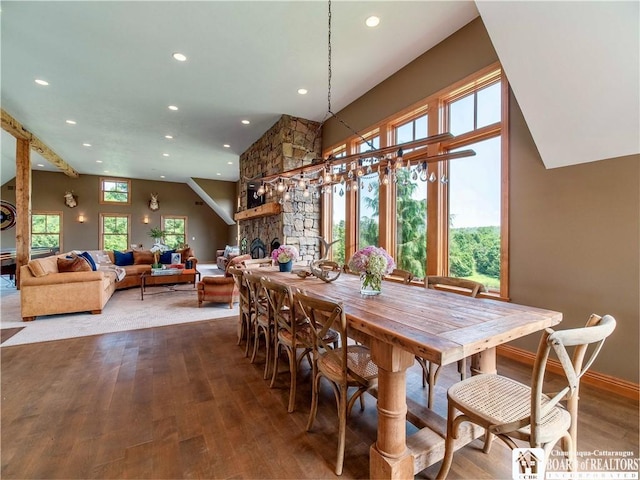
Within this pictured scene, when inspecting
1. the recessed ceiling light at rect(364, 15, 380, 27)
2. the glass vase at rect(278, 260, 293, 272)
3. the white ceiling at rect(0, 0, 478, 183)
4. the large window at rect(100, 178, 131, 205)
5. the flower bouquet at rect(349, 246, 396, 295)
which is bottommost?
the glass vase at rect(278, 260, 293, 272)

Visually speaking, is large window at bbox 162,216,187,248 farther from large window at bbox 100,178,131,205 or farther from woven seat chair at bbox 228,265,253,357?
woven seat chair at bbox 228,265,253,357

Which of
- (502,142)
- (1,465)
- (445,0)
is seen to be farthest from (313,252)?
(1,465)

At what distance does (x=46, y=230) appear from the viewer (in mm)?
10500

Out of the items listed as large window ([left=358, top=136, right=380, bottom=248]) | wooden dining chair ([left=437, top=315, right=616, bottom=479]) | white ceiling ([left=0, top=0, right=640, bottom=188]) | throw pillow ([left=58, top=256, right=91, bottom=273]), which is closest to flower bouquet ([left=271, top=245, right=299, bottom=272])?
large window ([left=358, top=136, right=380, bottom=248])

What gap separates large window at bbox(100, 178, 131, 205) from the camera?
11.4m

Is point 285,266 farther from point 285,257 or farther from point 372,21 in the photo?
point 372,21

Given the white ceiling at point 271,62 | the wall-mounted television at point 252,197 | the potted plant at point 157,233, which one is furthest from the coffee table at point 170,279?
the potted plant at point 157,233

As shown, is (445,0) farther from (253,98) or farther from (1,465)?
(1,465)

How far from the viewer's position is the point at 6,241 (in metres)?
9.20

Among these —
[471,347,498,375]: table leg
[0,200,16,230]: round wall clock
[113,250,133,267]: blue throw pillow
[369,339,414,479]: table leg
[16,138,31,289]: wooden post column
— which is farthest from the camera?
[0,200,16,230]: round wall clock

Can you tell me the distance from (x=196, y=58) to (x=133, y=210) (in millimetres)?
10253

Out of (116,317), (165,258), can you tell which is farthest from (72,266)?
(165,258)

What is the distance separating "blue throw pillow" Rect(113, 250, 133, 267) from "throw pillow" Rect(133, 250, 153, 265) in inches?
4.5

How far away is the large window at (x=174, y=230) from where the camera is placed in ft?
40.7
